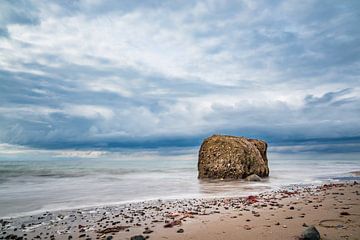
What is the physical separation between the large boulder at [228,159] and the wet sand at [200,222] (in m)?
11.4

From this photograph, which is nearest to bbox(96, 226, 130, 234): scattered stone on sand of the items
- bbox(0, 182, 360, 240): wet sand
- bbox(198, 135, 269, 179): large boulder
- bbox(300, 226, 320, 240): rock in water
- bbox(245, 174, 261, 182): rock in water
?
bbox(0, 182, 360, 240): wet sand

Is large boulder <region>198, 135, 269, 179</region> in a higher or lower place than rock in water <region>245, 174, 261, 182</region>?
higher

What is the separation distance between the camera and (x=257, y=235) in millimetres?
5996

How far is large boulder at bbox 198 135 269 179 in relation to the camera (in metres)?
21.7

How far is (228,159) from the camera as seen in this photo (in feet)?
71.9

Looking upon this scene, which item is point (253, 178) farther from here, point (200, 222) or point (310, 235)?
point (310, 235)

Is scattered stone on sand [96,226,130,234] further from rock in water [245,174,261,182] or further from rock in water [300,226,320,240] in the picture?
rock in water [245,174,261,182]

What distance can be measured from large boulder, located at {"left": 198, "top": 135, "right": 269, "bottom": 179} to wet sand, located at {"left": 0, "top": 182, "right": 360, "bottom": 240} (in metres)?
11.4

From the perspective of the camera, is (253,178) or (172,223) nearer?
(172,223)

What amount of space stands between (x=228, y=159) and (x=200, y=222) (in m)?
14.8

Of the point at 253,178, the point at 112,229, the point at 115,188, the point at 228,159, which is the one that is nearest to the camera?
the point at 112,229

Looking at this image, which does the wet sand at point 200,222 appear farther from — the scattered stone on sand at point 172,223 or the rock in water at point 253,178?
the rock in water at point 253,178

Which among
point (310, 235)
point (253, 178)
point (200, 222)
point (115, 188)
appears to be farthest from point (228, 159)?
point (310, 235)

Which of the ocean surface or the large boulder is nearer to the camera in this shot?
the ocean surface
